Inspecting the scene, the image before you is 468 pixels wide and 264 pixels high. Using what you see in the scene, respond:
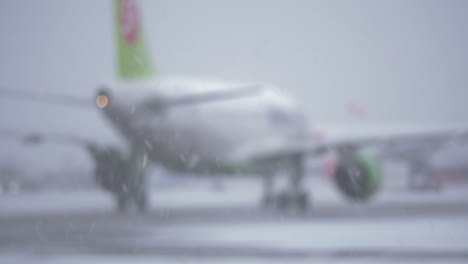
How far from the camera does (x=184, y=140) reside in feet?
59.5

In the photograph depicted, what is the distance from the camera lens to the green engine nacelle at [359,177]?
1794 centimetres

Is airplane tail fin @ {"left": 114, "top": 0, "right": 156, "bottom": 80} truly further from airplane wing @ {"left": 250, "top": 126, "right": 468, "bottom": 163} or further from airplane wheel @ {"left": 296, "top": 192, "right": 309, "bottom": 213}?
airplane wheel @ {"left": 296, "top": 192, "right": 309, "bottom": 213}

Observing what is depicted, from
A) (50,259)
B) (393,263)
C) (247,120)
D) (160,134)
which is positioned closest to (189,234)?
(50,259)

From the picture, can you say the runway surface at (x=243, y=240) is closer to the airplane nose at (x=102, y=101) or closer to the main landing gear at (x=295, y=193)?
the airplane nose at (x=102, y=101)

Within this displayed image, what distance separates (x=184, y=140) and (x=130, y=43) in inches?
111

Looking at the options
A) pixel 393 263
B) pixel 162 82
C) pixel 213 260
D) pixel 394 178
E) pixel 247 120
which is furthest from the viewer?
pixel 394 178

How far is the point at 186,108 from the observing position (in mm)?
18109

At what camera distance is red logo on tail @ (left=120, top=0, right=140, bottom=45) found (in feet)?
60.2

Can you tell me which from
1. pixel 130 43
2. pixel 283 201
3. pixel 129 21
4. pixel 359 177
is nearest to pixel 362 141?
pixel 359 177

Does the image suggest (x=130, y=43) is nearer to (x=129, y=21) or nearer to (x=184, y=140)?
(x=129, y=21)

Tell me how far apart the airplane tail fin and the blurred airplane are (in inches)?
1.0

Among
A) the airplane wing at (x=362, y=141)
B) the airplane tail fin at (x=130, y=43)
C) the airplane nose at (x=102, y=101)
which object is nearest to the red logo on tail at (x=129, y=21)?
the airplane tail fin at (x=130, y=43)

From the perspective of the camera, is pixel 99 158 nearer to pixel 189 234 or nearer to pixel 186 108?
pixel 186 108

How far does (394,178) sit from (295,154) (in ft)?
119
